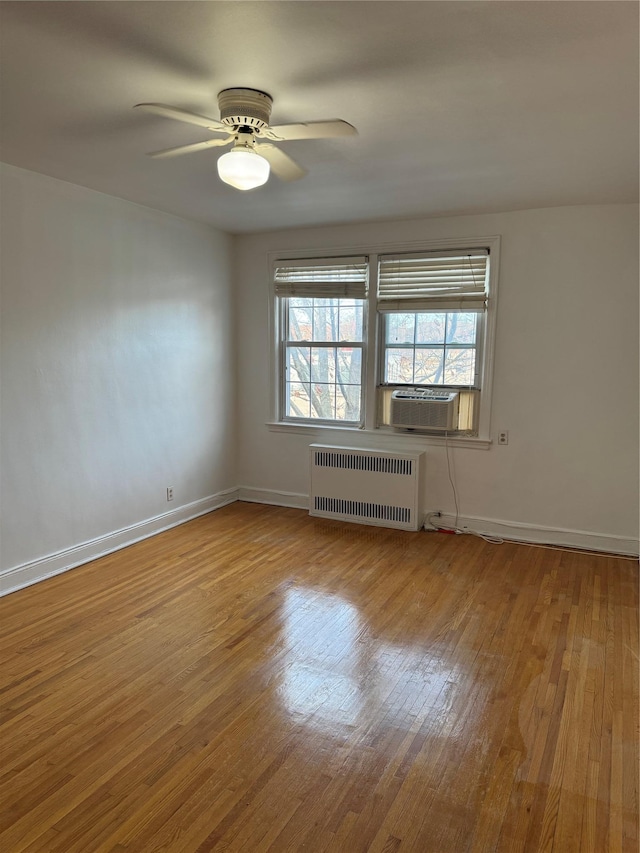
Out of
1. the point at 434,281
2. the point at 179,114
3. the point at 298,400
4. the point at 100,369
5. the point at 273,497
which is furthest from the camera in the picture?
the point at 273,497

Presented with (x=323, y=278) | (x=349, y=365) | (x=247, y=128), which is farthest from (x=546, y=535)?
(x=247, y=128)

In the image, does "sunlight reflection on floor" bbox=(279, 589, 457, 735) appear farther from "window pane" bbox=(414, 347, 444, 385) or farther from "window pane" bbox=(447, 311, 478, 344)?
"window pane" bbox=(447, 311, 478, 344)

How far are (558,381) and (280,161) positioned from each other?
2.80 metres

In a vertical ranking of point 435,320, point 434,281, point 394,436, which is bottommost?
point 394,436

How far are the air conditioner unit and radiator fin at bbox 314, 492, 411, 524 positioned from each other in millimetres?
714

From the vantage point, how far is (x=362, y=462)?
4.88 m

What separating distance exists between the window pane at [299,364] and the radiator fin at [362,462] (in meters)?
0.77

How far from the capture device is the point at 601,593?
3584 millimetres

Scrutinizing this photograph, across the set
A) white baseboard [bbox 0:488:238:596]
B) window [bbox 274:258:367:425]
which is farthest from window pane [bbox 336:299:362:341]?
white baseboard [bbox 0:488:238:596]

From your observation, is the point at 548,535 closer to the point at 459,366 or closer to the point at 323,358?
the point at 459,366

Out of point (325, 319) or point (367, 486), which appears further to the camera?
point (325, 319)

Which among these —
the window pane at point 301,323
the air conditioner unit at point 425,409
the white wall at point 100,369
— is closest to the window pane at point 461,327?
the air conditioner unit at point 425,409

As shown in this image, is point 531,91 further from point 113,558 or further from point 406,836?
point 113,558

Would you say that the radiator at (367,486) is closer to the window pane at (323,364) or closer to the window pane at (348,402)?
the window pane at (348,402)
